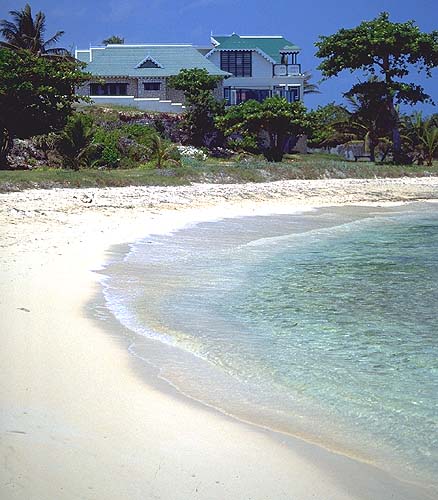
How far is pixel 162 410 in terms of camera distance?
17.4 feet

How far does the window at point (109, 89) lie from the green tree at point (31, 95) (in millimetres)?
19542

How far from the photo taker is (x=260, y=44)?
57.4 meters

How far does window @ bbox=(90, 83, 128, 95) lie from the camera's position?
1939 inches

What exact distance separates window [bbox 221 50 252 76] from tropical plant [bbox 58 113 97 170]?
26.3 m

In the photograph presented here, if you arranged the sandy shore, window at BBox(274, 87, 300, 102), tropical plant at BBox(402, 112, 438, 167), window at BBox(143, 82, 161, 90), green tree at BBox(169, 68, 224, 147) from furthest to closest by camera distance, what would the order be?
window at BBox(274, 87, 300, 102) → window at BBox(143, 82, 161, 90) → green tree at BBox(169, 68, 224, 147) → tropical plant at BBox(402, 112, 438, 167) → the sandy shore

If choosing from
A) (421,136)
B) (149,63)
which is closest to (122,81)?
(149,63)

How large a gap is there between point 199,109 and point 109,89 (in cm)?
949

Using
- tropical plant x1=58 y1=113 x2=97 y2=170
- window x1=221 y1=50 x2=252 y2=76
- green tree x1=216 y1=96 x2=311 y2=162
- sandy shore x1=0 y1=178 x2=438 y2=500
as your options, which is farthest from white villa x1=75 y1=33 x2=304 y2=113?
sandy shore x1=0 y1=178 x2=438 y2=500

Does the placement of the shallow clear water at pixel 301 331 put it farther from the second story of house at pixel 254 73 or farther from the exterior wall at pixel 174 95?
the second story of house at pixel 254 73

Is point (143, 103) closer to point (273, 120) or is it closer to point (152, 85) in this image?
point (152, 85)

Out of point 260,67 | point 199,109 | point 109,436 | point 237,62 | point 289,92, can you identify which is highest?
point 237,62

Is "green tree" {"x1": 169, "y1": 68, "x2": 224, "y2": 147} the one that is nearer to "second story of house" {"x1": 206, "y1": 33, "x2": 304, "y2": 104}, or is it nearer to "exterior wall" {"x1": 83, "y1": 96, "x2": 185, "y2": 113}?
"exterior wall" {"x1": 83, "y1": 96, "x2": 185, "y2": 113}

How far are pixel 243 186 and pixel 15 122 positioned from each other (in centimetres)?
929

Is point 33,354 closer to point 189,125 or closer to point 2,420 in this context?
point 2,420
